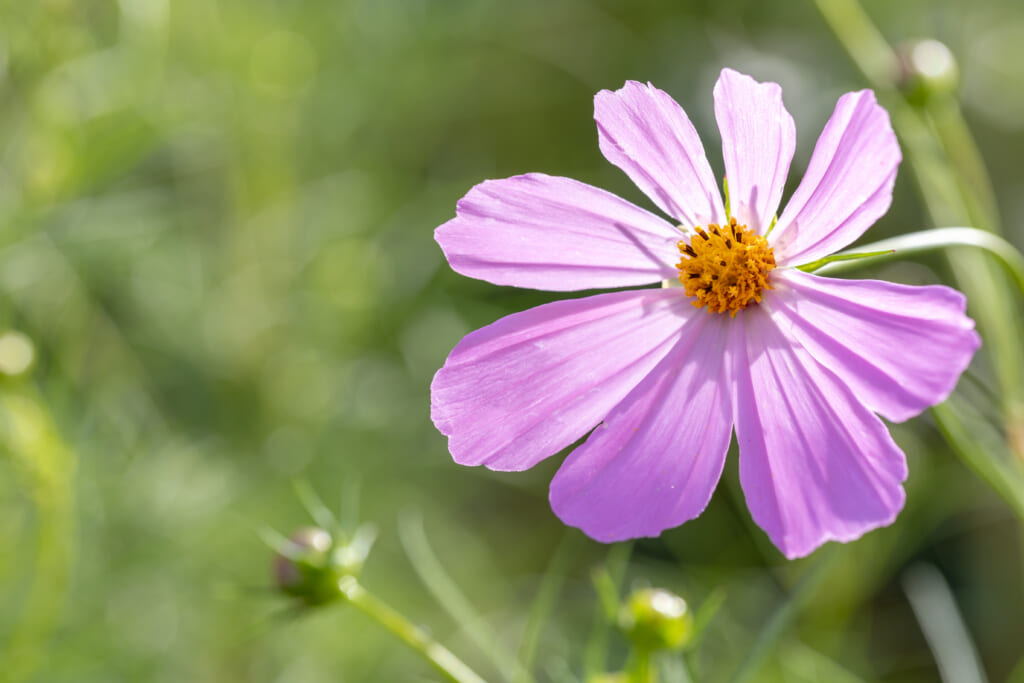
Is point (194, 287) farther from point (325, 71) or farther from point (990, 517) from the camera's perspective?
point (990, 517)

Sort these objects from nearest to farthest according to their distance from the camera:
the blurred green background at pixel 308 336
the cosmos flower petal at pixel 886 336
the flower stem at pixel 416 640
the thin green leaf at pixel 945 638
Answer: the cosmos flower petal at pixel 886 336
the flower stem at pixel 416 640
the thin green leaf at pixel 945 638
the blurred green background at pixel 308 336

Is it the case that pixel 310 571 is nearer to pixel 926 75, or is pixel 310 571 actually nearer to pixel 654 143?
pixel 654 143

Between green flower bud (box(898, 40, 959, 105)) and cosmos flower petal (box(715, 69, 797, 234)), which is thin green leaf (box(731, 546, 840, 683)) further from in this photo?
green flower bud (box(898, 40, 959, 105))

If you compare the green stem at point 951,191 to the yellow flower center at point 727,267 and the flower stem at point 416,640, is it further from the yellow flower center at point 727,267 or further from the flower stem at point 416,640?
the flower stem at point 416,640

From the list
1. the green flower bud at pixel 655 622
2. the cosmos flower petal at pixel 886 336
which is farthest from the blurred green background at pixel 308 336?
the cosmos flower petal at pixel 886 336

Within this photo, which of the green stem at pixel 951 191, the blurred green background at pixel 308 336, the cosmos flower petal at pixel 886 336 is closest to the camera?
the cosmos flower petal at pixel 886 336

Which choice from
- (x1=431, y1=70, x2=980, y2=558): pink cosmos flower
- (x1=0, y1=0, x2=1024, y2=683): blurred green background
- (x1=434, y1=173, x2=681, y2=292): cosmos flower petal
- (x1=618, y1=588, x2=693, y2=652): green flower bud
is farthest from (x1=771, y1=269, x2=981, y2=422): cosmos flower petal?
(x1=0, y1=0, x2=1024, y2=683): blurred green background
